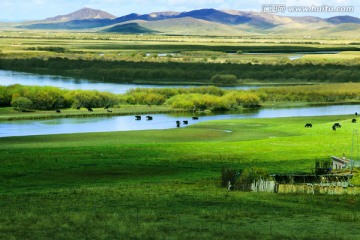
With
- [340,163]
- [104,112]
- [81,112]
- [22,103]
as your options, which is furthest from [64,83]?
[340,163]

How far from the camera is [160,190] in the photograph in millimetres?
32562

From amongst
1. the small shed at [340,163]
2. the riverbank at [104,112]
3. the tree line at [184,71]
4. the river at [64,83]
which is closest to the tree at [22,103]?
the riverbank at [104,112]

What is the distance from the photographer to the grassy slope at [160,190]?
24.1 metres

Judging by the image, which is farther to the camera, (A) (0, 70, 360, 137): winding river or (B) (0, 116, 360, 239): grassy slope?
(A) (0, 70, 360, 137): winding river

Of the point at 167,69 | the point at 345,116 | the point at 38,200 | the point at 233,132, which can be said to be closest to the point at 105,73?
the point at 167,69

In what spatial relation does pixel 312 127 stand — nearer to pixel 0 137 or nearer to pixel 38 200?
pixel 0 137

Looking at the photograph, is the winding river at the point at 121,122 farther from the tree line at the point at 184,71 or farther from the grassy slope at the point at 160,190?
the tree line at the point at 184,71

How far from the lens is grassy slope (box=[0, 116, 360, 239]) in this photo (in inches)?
950

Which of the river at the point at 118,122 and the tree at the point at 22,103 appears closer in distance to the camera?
the river at the point at 118,122

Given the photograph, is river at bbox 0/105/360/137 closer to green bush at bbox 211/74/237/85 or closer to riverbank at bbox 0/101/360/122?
riverbank at bbox 0/101/360/122

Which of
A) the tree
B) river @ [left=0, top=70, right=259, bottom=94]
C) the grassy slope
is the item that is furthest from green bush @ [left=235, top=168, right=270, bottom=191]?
river @ [left=0, top=70, right=259, bottom=94]

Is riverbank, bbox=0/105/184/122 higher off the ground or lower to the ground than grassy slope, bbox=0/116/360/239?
lower

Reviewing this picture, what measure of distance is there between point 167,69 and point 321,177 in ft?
321

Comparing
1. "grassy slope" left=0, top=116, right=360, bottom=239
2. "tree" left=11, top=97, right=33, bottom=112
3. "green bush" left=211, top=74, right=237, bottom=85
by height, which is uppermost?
"grassy slope" left=0, top=116, right=360, bottom=239
